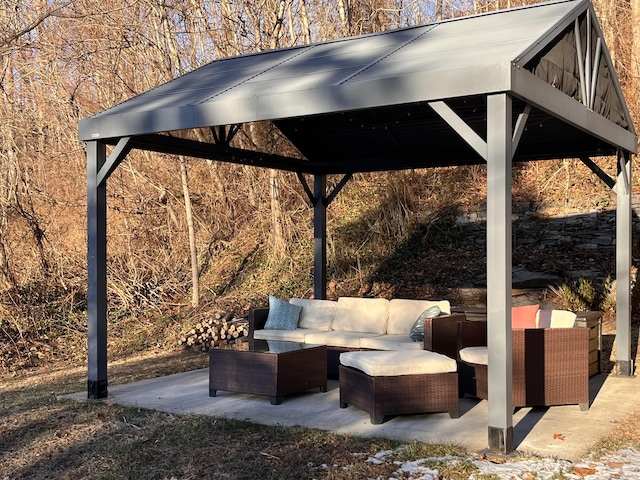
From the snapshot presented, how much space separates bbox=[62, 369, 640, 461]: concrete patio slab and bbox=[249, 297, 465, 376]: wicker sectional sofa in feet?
1.76

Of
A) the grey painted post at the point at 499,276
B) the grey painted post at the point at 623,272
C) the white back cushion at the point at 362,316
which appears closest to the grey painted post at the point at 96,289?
the white back cushion at the point at 362,316

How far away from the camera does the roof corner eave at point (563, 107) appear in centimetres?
480

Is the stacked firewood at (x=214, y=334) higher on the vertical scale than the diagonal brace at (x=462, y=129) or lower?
lower

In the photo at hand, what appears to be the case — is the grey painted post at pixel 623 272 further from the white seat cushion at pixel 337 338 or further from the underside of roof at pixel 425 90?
the white seat cushion at pixel 337 338

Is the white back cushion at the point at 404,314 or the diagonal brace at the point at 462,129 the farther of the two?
the white back cushion at the point at 404,314

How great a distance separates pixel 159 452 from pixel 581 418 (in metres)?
3.19

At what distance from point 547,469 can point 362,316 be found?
159 inches

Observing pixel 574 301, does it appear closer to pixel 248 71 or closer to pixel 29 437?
pixel 248 71

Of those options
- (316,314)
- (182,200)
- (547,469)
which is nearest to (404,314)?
(316,314)

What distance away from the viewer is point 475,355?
6.07 m

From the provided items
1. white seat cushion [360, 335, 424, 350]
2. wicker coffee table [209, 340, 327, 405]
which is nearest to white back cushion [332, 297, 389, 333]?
white seat cushion [360, 335, 424, 350]

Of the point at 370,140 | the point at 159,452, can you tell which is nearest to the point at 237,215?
the point at 370,140

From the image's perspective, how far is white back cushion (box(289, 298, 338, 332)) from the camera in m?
8.48

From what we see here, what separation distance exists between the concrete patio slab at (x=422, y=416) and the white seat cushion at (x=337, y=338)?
1.52ft
